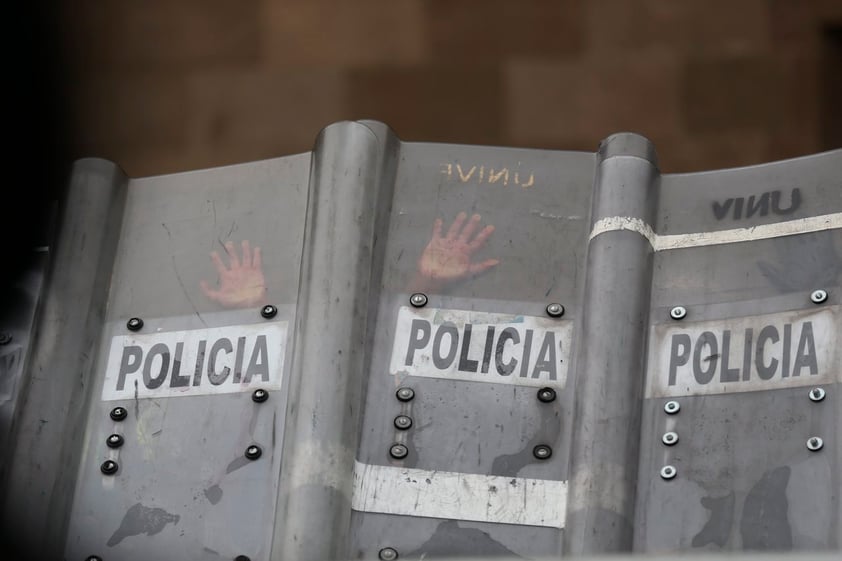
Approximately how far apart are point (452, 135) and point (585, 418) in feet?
11.5

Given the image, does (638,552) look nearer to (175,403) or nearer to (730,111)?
(175,403)

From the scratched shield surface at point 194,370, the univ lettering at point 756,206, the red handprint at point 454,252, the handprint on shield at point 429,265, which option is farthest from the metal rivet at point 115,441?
the univ lettering at point 756,206

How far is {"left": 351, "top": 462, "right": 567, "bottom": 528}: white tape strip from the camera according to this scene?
3547mm

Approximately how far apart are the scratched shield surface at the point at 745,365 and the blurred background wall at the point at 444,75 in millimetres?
3008

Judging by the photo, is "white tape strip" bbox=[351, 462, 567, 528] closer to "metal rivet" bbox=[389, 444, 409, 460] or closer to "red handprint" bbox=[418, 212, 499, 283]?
"metal rivet" bbox=[389, 444, 409, 460]

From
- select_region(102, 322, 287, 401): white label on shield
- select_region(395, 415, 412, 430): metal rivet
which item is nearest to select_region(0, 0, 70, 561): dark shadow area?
select_region(102, 322, 287, 401): white label on shield

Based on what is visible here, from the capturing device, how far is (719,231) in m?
3.93

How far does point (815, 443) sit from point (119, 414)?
169 centimetres

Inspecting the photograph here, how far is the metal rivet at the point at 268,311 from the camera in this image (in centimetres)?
394

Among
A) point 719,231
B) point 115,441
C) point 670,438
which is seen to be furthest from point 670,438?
point 115,441

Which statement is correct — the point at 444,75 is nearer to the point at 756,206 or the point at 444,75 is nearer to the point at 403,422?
the point at 756,206

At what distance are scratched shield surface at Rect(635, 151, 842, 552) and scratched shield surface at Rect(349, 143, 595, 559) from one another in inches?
9.0

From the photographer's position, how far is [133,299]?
163 inches

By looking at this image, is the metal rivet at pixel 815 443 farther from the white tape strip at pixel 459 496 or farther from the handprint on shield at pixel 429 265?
the handprint on shield at pixel 429 265
